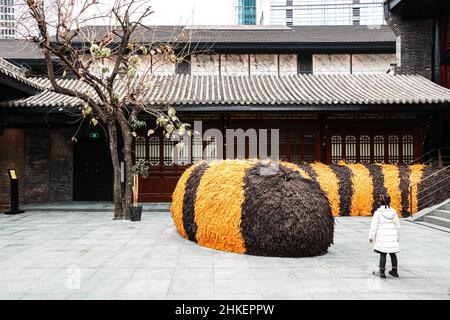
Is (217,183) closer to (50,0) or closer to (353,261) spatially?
(353,261)

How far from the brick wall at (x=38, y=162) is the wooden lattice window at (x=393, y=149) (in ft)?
39.3

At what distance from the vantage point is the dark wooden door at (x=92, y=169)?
14758 millimetres

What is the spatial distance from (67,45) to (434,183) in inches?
421

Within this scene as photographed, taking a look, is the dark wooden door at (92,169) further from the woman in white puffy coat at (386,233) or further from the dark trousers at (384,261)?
the dark trousers at (384,261)

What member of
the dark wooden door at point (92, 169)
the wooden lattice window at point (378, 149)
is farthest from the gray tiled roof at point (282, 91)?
the dark wooden door at point (92, 169)

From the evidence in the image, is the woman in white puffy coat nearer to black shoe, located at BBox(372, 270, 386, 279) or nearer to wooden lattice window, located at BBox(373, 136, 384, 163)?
black shoe, located at BBox(372, 270, 386, 279)

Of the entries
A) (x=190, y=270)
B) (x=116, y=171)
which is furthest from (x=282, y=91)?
(x=190, y=270)

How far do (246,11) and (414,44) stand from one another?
381ft

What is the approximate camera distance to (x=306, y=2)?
240 ft

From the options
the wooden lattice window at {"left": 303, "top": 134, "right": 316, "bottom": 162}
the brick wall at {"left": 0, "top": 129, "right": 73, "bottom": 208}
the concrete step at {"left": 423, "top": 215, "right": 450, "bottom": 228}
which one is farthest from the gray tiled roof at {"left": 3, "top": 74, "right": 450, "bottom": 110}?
the concrete step at {"left": 423, "top": 215, "right": 450, "bottom": 228}

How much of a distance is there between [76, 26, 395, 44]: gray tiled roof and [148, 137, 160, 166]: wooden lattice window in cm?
588

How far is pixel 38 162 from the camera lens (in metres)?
14.5

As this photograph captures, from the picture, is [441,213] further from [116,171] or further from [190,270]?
[116,171]
